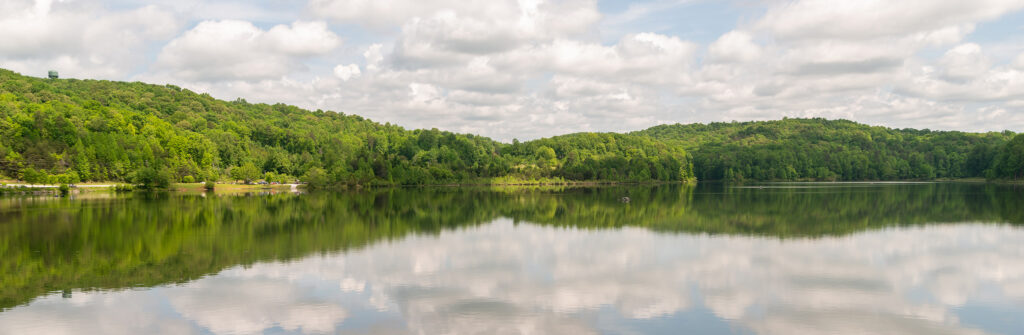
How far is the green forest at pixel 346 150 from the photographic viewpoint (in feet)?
290

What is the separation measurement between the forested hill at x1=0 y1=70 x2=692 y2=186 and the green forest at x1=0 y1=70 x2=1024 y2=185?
1.00ft

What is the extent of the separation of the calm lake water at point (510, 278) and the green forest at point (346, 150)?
6702 cm

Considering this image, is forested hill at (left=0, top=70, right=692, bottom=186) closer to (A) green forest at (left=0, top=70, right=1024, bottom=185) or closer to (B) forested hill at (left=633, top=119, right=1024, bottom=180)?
(A) green forest at (left=0, top=70, right=1024, bottom=185)

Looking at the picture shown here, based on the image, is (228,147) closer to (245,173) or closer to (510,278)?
(245,173)

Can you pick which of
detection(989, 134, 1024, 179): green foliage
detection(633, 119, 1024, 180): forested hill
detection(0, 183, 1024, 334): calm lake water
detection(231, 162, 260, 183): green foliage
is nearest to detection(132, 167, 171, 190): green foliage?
detection(231, 162, 260, 183): green foliage

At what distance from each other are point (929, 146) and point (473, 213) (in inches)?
6987

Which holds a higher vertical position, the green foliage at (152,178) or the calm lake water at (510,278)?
the green foliage at (152,178)

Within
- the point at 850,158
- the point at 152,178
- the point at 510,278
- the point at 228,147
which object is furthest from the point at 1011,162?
the point at 228,147

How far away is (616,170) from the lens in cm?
13938

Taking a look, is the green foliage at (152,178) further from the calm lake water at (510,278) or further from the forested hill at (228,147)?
the calm lake water at (510,278)

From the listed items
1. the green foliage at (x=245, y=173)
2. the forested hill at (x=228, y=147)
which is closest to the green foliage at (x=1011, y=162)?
the forested hill at (x=228, y=147)

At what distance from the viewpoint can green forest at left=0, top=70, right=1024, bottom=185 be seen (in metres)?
88.4

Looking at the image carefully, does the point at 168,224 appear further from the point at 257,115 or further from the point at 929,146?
the point at 929,146

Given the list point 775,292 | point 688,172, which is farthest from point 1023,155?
point 775,292
